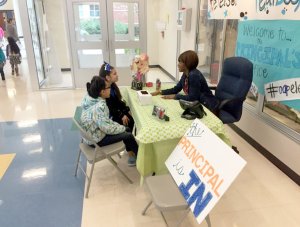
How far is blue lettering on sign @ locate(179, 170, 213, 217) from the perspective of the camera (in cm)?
142

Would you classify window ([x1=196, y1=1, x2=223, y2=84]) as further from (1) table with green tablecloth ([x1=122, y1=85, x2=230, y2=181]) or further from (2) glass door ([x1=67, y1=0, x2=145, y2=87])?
(1) table with green tablecloth ([x1=122, y1=85, x2=230, y2=181])

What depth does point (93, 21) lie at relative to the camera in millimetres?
5457

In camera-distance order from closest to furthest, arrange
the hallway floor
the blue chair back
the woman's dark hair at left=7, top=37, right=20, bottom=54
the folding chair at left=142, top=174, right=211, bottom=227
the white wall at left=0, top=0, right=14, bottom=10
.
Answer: the folding chair at left=142, top=174, right=211, bottom=227 → the hallway floor → the blue chair back → the woman's dark hair at left=7, top=37, right=20, bottom=54 → the white wall at left=0, top=0, right=14, bottom=10

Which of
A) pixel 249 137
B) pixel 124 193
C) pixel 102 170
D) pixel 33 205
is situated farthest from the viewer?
pixel 249 137

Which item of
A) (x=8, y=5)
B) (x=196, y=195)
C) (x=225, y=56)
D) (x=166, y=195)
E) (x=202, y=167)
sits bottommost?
(x=166, y=195)

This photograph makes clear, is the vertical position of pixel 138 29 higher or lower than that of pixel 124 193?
higher

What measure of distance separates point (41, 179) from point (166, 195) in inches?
58.6

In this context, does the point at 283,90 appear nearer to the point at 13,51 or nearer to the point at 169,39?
the point at 169,39

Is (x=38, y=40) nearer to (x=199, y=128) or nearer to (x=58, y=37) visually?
(x=58, y=37)

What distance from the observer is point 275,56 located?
2752 millimetres

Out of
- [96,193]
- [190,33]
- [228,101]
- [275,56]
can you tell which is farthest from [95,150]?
[190,33]

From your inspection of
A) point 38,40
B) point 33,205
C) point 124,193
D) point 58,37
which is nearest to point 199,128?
point 124,193

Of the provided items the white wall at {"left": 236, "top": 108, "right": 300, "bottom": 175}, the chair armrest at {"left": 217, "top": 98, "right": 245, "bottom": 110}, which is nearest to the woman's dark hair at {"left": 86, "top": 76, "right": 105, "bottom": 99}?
the chair armrest at {"left": 217, "top": 98, "right": 245, "bottom": 110}

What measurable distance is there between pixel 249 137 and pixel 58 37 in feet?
18.9
